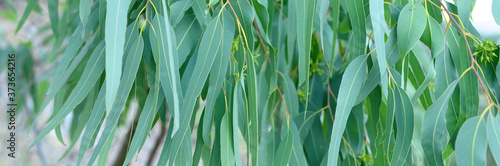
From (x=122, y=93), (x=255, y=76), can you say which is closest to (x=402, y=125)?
(x=255, y=76)

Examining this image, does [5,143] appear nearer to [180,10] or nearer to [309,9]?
[180,10]

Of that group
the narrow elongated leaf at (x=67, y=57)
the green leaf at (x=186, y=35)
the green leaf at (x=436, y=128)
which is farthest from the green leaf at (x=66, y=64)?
the green leaf at (x=436, y=128)

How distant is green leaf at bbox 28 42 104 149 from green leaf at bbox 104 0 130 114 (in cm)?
9

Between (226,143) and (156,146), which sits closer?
(226,143)

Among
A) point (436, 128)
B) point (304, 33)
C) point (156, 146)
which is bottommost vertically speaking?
point (156, 146)

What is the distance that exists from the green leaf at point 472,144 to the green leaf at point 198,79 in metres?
0.21

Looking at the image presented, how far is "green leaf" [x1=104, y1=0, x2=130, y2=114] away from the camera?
10.3 inches

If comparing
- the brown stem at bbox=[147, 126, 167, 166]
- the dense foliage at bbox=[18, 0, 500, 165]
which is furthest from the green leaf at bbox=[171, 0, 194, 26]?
the brown stem at bbox=[147, 126, 167, 166]

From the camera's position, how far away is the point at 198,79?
351 mm

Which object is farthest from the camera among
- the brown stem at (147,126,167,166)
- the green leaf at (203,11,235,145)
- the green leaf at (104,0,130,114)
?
the brown stem at (147,126,167,166)

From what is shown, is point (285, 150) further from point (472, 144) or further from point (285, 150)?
point (472, 144)

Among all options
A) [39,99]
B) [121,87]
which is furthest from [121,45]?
[39,99]

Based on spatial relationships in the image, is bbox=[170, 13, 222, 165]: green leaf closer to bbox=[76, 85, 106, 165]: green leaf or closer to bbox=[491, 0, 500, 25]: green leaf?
bbox=[76, 85, 106, 165]: green leaf

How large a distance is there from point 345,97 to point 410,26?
8cm
